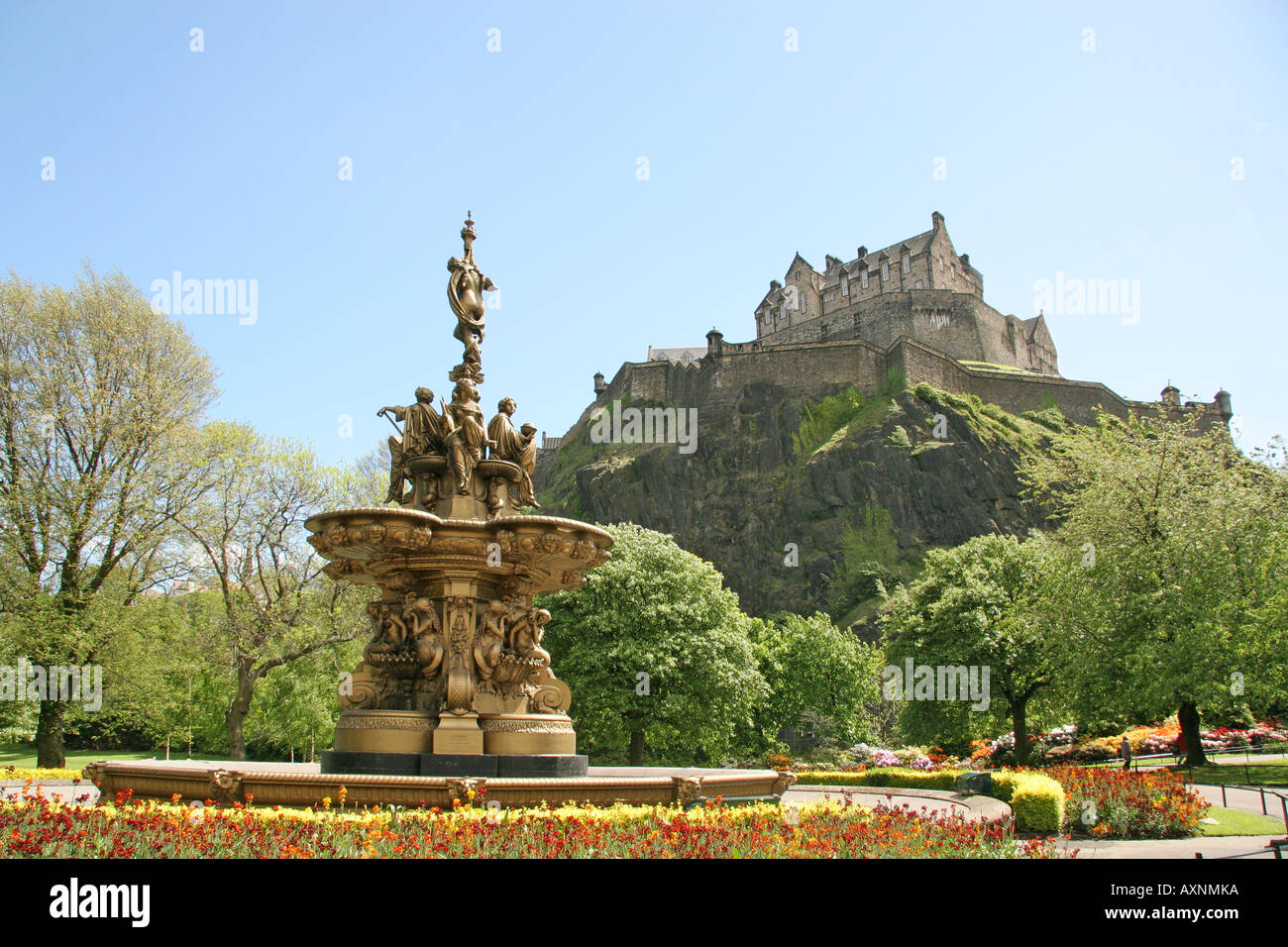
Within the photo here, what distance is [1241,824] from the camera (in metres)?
14.1

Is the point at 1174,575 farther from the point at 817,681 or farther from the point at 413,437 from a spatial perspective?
the point at 817,681

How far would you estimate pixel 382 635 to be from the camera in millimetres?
11664

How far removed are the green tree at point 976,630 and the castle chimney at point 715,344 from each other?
6112 cm

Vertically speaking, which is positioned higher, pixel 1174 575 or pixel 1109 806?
pixel 1174 575

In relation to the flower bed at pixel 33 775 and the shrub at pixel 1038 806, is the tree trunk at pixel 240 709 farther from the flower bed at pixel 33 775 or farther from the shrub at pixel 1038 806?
the shrub at pixel 1038 806

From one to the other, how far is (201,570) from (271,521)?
267 cm

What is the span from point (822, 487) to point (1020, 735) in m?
55.8

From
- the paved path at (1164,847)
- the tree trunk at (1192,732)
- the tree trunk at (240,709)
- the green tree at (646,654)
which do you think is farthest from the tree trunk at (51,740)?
the tree trunk at (1192,732)

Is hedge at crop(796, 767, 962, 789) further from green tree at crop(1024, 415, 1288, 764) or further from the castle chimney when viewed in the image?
the castle chimney

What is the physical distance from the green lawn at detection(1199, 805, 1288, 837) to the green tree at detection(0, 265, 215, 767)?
1049 inches

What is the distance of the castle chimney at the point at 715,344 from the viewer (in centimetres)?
9744

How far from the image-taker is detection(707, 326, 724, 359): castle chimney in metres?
97.4

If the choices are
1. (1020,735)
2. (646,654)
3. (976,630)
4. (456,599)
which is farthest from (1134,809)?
(976,630)
